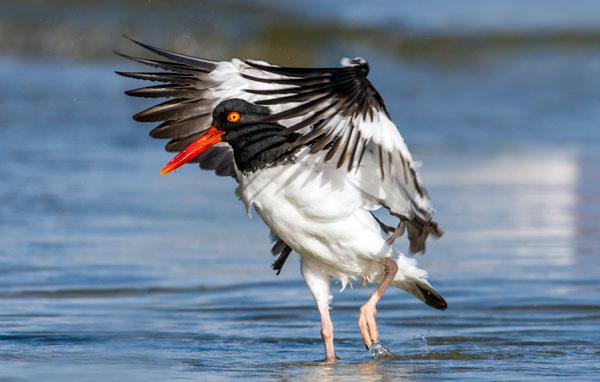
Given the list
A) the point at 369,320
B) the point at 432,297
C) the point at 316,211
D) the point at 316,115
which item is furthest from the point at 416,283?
→ the point at 316,115

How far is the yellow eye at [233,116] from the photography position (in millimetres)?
6105

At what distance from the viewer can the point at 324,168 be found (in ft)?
20.3

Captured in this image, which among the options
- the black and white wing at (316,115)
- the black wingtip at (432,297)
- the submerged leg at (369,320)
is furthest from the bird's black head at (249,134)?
the black wingtip at (432,297)

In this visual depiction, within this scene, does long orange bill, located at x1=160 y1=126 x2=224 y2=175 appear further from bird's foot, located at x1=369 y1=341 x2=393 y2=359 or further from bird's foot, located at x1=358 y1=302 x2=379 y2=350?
bird's foot, located at x1=369 y1=341 x2=393 y2=359

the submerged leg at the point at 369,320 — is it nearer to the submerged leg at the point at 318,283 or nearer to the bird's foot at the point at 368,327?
the bird's foot at the point at 368,327

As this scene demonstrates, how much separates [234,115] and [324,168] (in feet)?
1.60

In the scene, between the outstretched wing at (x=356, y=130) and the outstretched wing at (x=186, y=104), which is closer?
the outstretched wing at (x=356, y=130)

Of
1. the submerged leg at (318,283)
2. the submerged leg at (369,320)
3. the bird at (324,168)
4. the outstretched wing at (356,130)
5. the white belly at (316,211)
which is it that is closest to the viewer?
the outstretched wing at (356,130)

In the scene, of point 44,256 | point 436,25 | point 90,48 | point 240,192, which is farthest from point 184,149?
point 436,25

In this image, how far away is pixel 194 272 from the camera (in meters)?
7.98

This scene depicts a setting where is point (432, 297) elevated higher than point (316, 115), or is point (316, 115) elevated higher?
point (316, 115)

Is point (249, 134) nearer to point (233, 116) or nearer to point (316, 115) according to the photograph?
point (233, 116)

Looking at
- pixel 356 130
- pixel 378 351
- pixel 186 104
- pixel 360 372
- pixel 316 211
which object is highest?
pixel 186 104

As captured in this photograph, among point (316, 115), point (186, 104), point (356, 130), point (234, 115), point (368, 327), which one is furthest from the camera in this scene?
point (186, 104)
